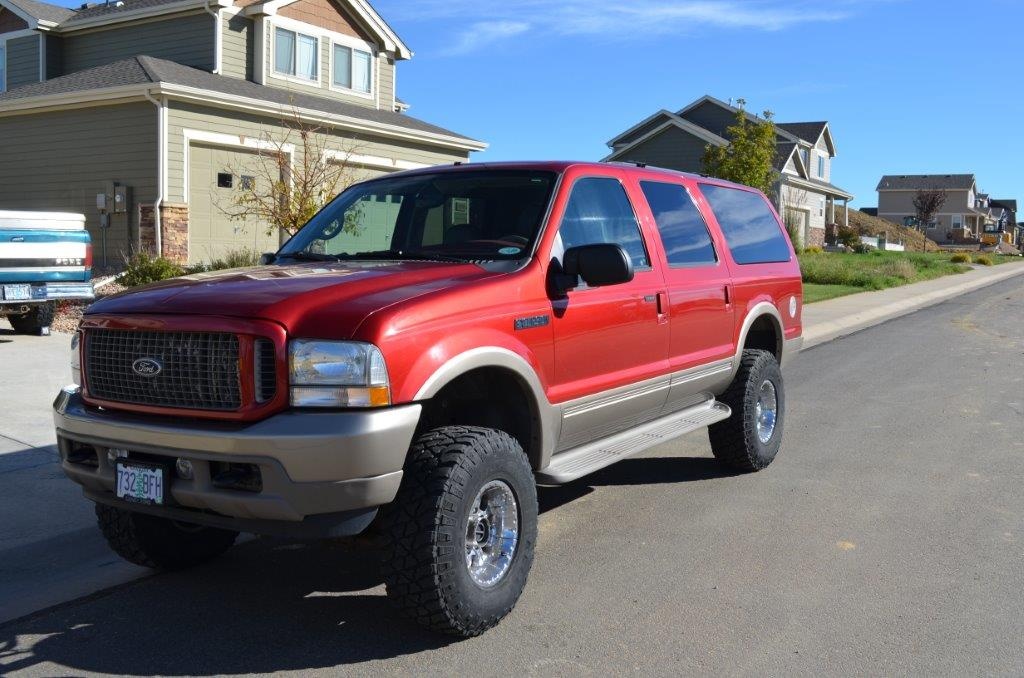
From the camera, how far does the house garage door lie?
20188 mm

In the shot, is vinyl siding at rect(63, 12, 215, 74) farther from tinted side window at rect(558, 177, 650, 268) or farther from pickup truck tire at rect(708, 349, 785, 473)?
tinted side window at rect(558, 177, 650, 268)

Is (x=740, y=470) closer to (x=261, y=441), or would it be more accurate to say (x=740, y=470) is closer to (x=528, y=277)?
(x=528, y=277)

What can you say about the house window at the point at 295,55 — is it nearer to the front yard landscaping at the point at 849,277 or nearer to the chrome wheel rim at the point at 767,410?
the front yard landscaping at the point at 849,277

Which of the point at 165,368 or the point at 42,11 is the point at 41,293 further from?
the point at 42,11

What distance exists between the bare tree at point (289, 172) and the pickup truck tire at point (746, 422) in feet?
39.8

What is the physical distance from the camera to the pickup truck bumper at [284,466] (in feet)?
12.2

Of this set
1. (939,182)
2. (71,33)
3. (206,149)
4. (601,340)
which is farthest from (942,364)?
(939,182)

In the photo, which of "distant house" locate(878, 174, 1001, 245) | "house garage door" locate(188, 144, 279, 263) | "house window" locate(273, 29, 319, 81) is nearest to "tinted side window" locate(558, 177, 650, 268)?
"house garage door" locate(188, 144, 279, 263)

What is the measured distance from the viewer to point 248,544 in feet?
18.2

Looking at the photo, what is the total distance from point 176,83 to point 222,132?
131 centimetres

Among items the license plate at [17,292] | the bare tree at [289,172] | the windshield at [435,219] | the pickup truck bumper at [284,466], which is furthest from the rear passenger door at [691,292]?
the bare tree at [289,172]

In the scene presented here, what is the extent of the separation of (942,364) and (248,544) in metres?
10.1

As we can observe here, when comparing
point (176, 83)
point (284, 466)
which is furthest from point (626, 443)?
point (176, 83)

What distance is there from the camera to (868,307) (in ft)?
69.6
